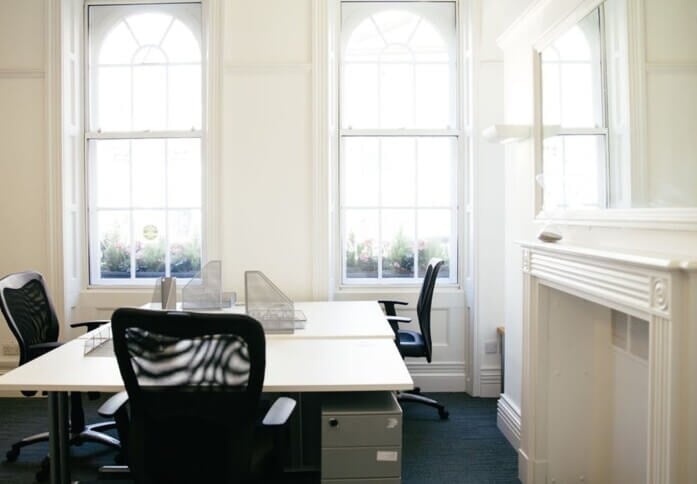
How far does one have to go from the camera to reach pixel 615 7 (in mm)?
1929

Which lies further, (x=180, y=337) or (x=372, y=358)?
(x=372, y=358)

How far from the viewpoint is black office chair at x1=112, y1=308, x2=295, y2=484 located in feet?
5.25

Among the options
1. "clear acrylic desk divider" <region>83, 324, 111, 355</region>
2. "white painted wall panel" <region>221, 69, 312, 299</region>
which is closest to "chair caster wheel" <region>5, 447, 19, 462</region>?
"clear acrylic desk divider" <region>83, 324, 111, 355</region>

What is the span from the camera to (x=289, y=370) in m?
2.09

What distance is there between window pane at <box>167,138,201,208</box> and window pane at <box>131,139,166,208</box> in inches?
3.0

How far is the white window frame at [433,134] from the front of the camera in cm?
399

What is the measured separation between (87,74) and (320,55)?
1.91 meters

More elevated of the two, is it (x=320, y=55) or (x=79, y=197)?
(x=320, y=55)

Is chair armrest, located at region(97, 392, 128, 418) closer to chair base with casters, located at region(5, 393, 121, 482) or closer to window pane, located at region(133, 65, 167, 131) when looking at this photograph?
chair base with casters, located at region(5, 393, 121, 482)

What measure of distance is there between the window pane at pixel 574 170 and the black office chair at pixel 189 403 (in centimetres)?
153

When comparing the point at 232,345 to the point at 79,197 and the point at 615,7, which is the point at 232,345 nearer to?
the point at 615,7

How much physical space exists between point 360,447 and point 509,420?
148cm

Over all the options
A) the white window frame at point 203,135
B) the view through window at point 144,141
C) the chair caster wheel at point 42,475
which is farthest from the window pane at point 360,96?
the chair caster wheel at point 42,475

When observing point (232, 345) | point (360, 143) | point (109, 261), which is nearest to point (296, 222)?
point (360, 143)
